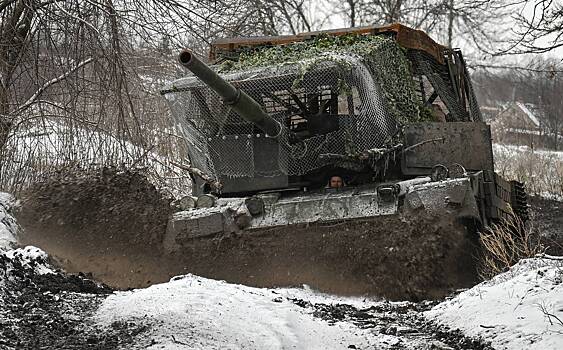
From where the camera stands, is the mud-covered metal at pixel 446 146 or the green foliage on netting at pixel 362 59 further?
the mud-covered metal at pixel 446 146

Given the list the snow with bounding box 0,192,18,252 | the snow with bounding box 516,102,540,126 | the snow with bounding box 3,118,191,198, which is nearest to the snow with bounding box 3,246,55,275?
the snow with bounding box 3,118,191,198

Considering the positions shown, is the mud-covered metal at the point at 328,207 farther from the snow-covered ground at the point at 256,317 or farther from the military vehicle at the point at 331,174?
the snow-covered ground at the point at 256,317

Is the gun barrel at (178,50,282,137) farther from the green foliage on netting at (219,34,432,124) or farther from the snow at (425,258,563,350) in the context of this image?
the snow at (425,258,563,350)

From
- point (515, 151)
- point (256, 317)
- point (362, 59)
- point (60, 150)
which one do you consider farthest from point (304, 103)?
point (515, 151)

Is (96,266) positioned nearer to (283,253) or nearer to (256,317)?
(283,253)

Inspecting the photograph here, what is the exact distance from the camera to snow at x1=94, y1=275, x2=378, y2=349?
5176mm

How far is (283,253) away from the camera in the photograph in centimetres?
842

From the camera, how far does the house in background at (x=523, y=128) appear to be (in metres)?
35.1

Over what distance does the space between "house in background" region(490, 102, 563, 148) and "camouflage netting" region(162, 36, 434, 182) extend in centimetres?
2322

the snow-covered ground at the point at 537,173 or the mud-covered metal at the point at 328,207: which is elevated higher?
the mud-covered metal at the point at 328,207

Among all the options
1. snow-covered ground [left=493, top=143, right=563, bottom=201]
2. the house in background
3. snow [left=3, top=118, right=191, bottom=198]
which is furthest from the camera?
the house in background

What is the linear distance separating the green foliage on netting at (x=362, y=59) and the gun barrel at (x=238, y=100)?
0.49m

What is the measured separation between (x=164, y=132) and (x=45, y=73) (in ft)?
14.8

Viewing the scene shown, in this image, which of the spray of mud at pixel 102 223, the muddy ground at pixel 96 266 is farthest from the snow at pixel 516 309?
the spray of mud at pixel 102 223
